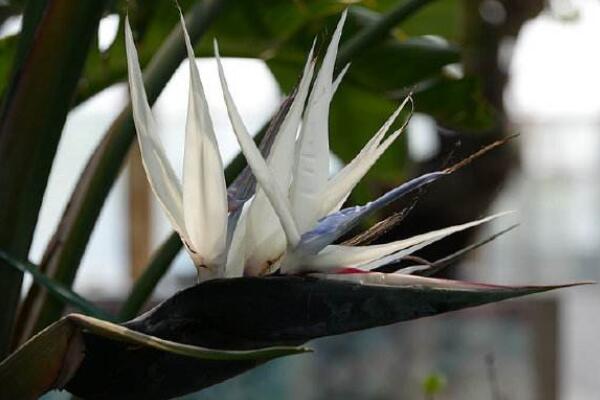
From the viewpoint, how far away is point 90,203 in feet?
2.06

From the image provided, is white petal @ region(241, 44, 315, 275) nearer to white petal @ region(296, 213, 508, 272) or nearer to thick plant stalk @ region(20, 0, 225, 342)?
white petal @ region(296, 213, 508, 272)

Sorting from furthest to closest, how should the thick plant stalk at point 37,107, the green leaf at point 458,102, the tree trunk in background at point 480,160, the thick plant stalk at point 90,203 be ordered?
1. the tree trunk in background at point 480,160
2. the green leaf at point 458,102
3. the thick plant stalk at point 90,203
4. the thick plant stalk at point 37,107

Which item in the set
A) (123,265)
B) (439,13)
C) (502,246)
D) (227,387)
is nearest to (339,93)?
(439,13)

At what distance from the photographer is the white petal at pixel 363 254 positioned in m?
0.36

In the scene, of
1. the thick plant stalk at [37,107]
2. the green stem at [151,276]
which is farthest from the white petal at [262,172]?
the green stem at [151,276]

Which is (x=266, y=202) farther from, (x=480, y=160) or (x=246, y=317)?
(x=480, y=160)

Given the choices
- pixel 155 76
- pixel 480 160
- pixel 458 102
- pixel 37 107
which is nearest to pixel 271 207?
pixel 37 107

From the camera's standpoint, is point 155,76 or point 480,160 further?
point 480,160

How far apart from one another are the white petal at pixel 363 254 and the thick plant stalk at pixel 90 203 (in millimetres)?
279

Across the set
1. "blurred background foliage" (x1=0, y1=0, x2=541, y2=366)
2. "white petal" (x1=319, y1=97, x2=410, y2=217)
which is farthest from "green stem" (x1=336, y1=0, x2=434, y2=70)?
"white petal" (x1=319, y1=97, x2=410, y2=217)

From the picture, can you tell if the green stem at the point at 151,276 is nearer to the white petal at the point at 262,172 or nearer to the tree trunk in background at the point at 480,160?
the white petal at the point at 262,172

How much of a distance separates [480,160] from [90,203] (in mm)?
1709

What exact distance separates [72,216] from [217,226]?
12.0 inches

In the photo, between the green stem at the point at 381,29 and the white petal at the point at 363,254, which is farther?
the green stem at the point at 381,29
